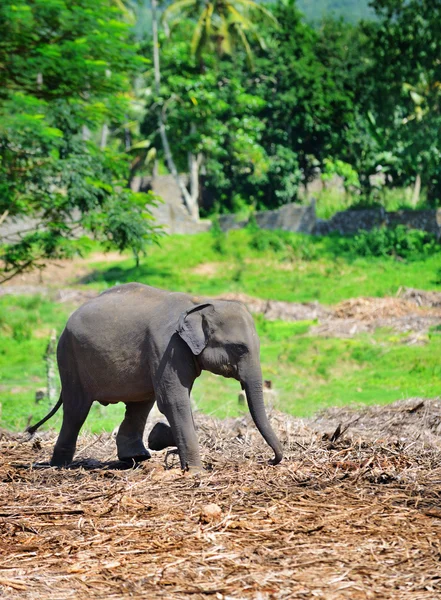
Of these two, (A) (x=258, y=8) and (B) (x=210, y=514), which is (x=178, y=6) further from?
(B) (x=210, y=514)

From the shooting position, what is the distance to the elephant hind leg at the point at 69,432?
9.16 meters

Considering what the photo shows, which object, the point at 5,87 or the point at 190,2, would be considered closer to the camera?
the point at 5,87

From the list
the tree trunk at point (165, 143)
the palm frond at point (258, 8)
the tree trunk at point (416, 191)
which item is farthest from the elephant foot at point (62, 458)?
the palm frond at point (258, 8)

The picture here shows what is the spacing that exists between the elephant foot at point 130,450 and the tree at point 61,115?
→ 8120 millimetres

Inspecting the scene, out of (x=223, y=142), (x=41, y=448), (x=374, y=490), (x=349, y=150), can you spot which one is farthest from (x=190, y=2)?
(x=374, y=490)

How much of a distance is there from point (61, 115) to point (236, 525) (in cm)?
1202

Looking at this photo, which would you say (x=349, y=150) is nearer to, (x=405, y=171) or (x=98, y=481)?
(x=405, y=171)

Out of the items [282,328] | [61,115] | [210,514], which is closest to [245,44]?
[282,328]

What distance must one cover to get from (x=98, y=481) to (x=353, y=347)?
11.3 m

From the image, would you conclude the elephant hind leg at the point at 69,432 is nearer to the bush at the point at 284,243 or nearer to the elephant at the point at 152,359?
the elephant at the point at 152,359

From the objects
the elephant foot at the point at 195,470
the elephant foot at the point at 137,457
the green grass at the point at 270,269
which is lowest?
the green grass at the point at 270,269

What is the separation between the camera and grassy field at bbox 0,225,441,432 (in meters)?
15.4

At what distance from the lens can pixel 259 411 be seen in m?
8.18

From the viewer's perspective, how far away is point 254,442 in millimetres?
9664
